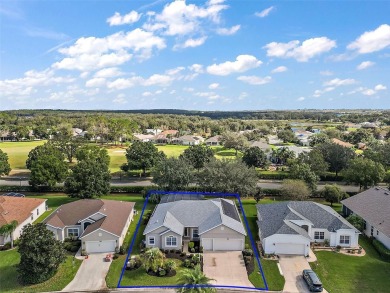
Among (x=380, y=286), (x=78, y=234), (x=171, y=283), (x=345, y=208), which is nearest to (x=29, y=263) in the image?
(x=78, y=234)

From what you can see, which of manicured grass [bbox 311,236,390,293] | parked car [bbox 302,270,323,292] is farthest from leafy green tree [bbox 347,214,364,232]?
parked car [bbox 302,270,323,292]

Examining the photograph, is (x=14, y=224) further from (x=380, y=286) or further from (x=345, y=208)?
(x=345, y=208)

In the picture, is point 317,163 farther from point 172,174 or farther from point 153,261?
point 153,261

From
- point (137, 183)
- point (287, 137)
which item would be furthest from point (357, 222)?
point (287, 137)

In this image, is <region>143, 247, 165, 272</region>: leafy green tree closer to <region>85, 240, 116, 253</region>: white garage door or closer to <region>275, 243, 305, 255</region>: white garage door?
<region>85, 240, 116, 253</region>: white garage door

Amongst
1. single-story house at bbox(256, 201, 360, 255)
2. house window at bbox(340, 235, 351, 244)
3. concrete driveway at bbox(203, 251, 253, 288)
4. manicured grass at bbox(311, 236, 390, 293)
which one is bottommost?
manicured grass at bbox(311, 236, 390, 293)

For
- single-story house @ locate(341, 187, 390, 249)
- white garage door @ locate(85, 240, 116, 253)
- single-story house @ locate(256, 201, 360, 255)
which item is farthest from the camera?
single-story house @ locate(341, 187, 390, 249)
